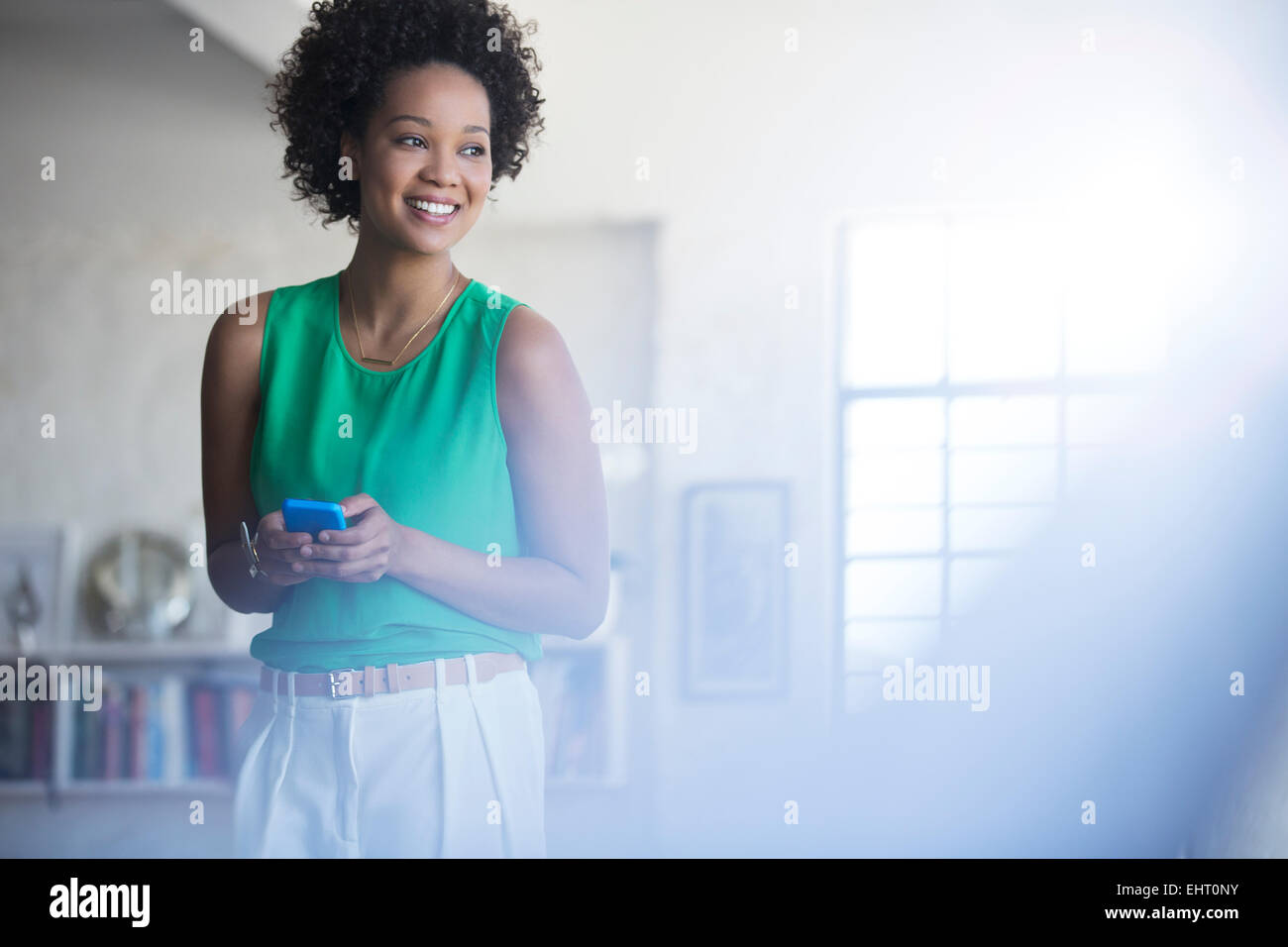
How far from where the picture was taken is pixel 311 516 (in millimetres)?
1728

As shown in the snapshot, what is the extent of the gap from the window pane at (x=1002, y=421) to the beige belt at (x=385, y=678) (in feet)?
3.42

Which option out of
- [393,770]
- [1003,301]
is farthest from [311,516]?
[1003,301]

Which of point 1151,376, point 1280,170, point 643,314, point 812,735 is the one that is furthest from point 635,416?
point 1280,170

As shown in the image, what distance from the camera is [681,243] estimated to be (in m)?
2.12

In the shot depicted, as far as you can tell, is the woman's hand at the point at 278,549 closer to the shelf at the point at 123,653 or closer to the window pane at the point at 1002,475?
the shelf at the point at 123,653

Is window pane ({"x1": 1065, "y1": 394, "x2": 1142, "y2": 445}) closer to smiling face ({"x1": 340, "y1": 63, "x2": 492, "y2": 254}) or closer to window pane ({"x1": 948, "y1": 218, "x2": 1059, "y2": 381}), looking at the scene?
window pane ({"x1": 948, "y1": 218, "x2": 1059, "y2": 381})

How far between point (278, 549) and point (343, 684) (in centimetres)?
26

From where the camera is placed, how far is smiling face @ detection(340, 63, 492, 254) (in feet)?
6.17

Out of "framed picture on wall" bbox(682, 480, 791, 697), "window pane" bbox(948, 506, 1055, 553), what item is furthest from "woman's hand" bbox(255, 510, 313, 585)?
"window pane" bbox(948, 506, 1055, 553)

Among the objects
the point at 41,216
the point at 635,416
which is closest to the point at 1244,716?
the point at 635,416
